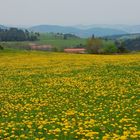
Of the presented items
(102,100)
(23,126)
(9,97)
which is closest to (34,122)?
(23,126)

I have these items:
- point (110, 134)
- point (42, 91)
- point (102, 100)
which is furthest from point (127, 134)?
point (42, 91)

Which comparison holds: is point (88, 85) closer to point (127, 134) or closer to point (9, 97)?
point (9, 97)

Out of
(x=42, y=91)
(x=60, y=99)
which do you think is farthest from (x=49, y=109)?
(x=42, y=91)

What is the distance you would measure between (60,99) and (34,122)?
5758 millimetres

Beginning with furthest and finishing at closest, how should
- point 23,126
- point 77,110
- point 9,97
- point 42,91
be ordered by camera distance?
point 42,91
point 9,97
point 77,110
point 23,126

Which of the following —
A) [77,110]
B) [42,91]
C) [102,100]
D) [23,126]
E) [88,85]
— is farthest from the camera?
[88,85]

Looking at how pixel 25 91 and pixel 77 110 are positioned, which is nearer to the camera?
pixel 77 110

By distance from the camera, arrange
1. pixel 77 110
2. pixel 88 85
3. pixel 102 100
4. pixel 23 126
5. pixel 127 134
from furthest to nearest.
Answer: pixel 88 85, pixel 102 100, pixel 77 110, pixel 23 126, pixel 127 134

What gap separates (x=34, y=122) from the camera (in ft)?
42.0

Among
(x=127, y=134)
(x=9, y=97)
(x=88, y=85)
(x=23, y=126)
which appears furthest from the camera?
(x=88, y=85)

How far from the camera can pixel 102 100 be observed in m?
17.6

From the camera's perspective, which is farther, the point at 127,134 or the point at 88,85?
the point at 88,85

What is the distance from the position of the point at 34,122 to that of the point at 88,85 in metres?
10.8

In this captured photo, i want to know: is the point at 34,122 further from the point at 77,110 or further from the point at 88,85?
the point at 88,85
